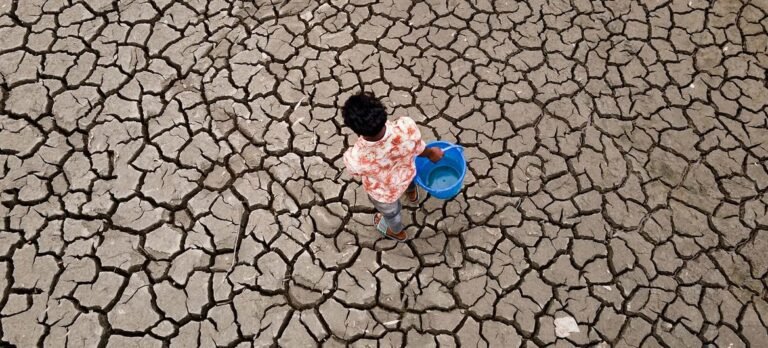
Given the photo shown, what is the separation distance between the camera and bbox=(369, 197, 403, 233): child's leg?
11.7 feet

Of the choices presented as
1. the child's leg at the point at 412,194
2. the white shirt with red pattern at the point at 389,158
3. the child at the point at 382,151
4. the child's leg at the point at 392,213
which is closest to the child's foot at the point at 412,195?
the child's leg at the point at 412,194

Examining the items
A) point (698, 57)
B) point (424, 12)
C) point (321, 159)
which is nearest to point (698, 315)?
point (698, 57)

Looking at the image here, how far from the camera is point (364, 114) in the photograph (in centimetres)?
297

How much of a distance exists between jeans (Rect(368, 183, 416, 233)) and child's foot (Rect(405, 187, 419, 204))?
3.5 inches

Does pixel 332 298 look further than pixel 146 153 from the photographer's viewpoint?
No

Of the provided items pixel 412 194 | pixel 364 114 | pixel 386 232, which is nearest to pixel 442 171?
pixel 412 194

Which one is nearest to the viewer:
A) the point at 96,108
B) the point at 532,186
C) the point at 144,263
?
the point at 144,263

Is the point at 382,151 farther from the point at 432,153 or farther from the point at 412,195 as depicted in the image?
the point at 412,195

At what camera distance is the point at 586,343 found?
3596 mm

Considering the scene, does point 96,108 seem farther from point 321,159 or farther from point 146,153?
point 321,159

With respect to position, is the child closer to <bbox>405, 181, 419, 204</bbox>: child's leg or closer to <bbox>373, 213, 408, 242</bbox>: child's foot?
Result: <bbox>373, 213, 408, 242</bbox>: child's foot

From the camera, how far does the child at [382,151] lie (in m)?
2.98

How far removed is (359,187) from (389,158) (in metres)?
0.96

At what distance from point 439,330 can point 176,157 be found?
2182 millimetres
